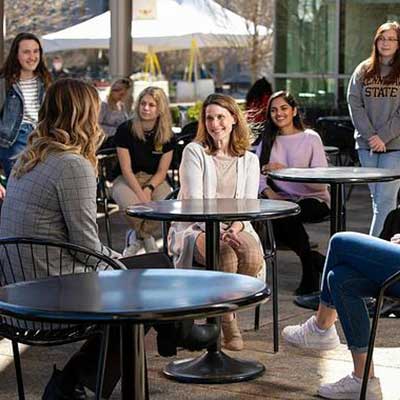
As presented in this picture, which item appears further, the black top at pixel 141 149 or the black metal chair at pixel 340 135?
the black metal chair at pixel 340 135

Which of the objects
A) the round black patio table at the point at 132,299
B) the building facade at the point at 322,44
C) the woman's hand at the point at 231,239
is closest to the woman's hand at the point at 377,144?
the woman's hand at the point at 231,239

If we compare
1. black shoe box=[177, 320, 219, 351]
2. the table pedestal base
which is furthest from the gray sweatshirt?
black shoe box=[177, 320, 219, 351]

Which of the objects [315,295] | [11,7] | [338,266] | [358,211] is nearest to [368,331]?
[338,266]

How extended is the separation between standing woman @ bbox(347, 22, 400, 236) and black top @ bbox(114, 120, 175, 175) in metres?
1.40

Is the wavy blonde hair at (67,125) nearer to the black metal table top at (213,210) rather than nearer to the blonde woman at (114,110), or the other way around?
the black metal table top at (213,210)

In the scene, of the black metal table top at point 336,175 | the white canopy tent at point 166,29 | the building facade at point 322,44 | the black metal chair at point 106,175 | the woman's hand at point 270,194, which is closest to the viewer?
the black metal table top at point 336,175

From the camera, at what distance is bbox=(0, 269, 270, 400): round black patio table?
3.21 metres

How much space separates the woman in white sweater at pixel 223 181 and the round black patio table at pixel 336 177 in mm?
474

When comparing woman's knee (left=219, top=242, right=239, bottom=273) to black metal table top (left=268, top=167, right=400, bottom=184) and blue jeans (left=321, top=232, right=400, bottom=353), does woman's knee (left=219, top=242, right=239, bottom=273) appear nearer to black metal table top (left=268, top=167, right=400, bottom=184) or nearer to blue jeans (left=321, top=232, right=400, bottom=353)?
black metal table top (left=268, top=167, right=400, bottom=184)

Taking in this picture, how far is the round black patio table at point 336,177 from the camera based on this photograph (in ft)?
22.0

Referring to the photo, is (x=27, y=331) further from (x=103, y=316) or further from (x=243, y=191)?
(x=243, y=191)

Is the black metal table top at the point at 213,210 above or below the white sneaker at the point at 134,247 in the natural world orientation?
above

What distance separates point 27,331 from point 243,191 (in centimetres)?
212

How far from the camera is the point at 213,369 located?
5.66m
